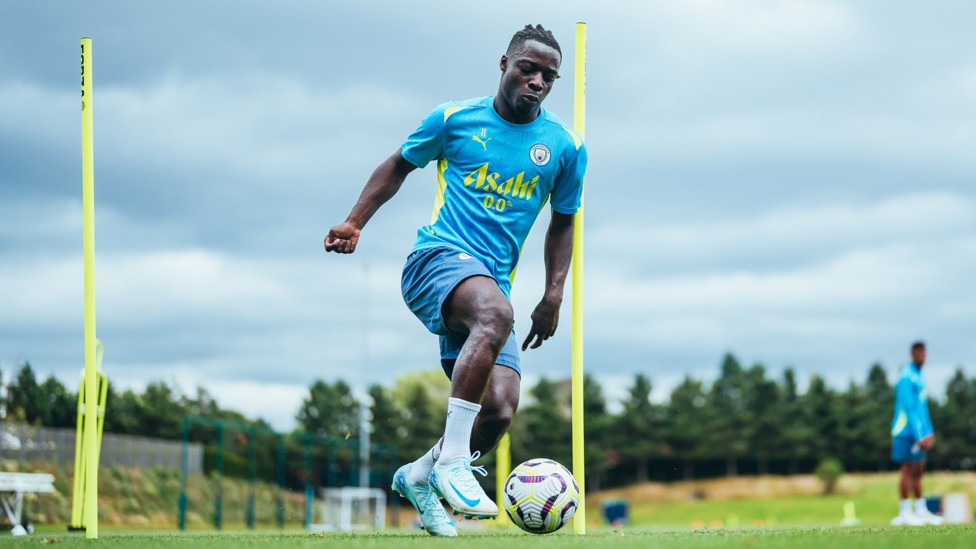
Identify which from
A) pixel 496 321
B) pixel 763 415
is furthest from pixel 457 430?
pixel 763 415

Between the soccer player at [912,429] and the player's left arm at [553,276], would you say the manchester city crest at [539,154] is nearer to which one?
the player's left arm at [553,276]

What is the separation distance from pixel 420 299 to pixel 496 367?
22.6 inches

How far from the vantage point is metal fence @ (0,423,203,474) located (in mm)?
21984

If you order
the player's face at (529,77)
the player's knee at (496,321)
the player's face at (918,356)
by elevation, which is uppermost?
the player's face at (529,77)

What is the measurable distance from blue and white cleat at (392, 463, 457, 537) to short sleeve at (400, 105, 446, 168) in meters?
1.63

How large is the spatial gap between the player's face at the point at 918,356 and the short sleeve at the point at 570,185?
9203 mm

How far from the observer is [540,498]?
5.12 meters

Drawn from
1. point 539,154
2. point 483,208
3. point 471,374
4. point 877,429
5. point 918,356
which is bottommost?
point 877,429

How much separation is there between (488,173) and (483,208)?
0.18 meters

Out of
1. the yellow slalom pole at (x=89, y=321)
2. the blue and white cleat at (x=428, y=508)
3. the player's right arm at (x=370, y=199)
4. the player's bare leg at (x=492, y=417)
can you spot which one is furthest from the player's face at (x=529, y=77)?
the yellow slalom pole at (x=89, y=321)

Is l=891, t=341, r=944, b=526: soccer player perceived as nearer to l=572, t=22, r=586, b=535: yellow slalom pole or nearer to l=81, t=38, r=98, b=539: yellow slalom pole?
l=572, t=22, r=586, b=535: yellow slalom pole

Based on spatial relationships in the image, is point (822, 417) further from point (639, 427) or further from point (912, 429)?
point (912, 429)

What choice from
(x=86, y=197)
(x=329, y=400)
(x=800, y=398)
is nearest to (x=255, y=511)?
(x=86, y=197)

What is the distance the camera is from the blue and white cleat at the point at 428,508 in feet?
17.2
